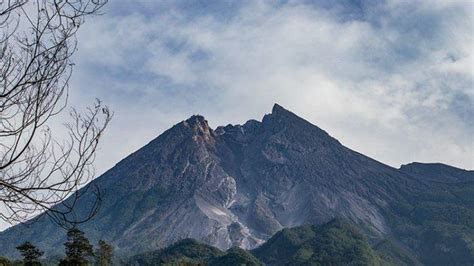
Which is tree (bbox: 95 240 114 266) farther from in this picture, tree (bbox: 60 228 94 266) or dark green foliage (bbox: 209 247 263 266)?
dark green foliage (bbox: 209 247 263 266)

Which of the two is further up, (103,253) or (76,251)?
(103,253)

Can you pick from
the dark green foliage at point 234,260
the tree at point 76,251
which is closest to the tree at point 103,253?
the tree at point 76,251

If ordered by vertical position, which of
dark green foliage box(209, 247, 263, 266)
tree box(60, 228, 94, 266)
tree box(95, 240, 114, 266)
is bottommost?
dark green foliage box(209, 247, 263, 266)

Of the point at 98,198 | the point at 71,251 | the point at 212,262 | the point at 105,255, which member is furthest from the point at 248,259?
the point at 98,198

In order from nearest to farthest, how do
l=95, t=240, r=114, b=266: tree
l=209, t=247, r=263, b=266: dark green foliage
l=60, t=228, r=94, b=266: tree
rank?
1. l=60, t=228, r=94, b=266: tree
2. l=95, t=240, r=114, b=266: tree
3. l=209, t=247, r=263, b=266: dark green foliage

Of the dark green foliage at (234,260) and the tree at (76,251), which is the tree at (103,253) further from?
the dark green foliage at (234,260)

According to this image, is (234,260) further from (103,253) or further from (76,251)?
(76,251)

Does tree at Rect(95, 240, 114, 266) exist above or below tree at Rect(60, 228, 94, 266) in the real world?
above

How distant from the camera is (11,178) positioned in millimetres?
Answer: 6836

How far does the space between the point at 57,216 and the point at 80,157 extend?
2.38 feet

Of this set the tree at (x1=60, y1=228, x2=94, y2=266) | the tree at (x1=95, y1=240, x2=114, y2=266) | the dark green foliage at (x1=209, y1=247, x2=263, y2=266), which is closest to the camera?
the tree at (x1=60, y1=228, x2=94, y2=266)

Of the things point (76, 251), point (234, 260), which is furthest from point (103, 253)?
point (234, 260)

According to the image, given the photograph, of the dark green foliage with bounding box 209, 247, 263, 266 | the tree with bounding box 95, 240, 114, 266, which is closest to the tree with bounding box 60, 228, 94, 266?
the tree with bounding box 95, 240, 114, 266

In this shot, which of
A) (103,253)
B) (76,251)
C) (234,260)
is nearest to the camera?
(76,251)
